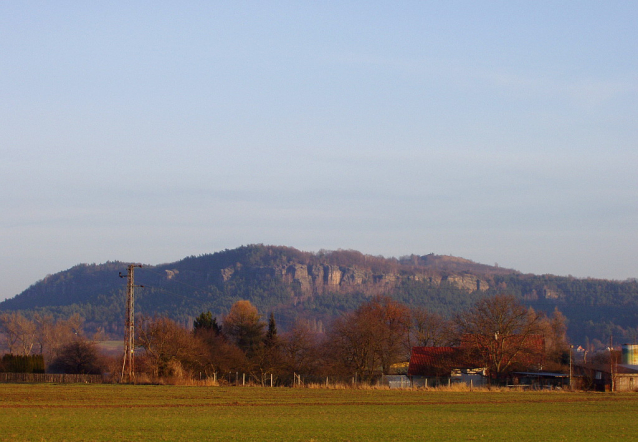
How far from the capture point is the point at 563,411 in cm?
3469

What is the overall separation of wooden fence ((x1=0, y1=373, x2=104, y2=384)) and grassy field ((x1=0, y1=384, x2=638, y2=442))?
3127cm

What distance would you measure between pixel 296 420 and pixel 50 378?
51441mm

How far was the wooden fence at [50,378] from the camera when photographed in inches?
2692

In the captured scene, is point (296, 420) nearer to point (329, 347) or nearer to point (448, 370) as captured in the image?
point (448, 370)

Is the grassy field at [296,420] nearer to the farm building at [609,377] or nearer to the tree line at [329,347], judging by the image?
the farm building at [609,377]

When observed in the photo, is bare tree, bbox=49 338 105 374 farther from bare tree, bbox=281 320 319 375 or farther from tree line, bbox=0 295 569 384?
bare tree, bbox=281 320 319 375

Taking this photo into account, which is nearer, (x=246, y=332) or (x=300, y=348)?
(x=300, y=348)

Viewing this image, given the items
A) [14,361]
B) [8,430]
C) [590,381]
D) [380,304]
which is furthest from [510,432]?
[380,304]

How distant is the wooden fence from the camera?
224ft

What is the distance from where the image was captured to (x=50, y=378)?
70.2 m

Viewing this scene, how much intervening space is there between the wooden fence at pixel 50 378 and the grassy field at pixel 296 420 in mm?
31274

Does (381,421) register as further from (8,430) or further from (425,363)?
(425,363)

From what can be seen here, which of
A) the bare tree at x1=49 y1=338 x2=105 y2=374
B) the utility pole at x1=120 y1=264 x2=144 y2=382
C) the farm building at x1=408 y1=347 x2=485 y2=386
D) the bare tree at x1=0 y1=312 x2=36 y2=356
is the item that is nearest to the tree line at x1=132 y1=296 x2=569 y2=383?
the farm building at x1=408 y1=347 x2=485 y2=386

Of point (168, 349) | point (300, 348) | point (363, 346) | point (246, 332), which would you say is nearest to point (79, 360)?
point (168, 349)
